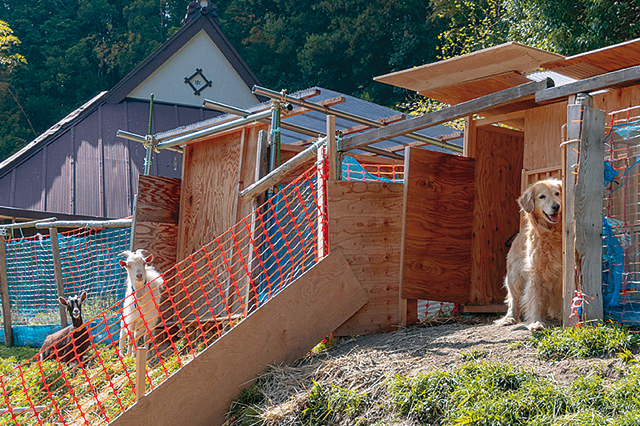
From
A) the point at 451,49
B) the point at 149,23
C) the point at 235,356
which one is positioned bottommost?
the point at 235,356

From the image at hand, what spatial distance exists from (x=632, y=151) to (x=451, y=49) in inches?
697

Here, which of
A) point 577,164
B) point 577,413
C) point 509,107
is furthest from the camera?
point 509,107

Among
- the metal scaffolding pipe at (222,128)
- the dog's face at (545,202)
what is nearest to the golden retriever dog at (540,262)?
the dog's face at (545,202)

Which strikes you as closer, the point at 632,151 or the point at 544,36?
the point at 632,151

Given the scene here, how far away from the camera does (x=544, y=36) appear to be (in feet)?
48.5

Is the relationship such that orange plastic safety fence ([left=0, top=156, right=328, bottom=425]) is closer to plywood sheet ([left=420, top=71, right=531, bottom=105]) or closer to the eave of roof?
plywood sheet ([left=420, top=71, right=531, bottom=105])

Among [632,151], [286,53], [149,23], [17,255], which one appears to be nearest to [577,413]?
[632,151]

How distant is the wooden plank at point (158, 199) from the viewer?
29.0 feet

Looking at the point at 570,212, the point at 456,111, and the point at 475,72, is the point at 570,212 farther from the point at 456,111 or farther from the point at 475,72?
the point at 475,72

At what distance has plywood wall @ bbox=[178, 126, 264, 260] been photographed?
335 inches

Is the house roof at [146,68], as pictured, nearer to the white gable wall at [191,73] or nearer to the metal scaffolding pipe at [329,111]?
the white gable wall at [191,73]

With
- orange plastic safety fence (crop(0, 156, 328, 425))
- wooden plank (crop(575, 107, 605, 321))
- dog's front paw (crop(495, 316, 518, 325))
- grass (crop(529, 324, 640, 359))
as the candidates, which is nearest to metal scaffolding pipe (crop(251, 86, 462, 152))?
orange plastic safety fence (crop(0, 156, 328, 425))

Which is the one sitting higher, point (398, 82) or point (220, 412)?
point (398, 82)

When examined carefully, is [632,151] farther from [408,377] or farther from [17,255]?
[17,255]
